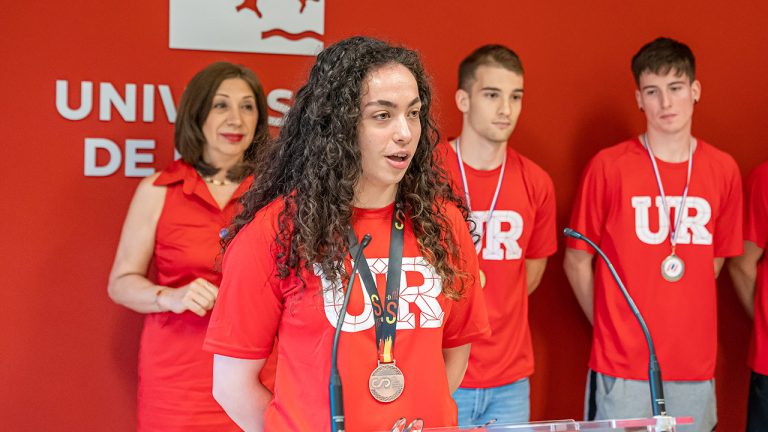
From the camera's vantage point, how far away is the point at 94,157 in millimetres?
3236

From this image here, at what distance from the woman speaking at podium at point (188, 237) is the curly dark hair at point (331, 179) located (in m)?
0.86

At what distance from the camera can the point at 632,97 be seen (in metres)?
3.79

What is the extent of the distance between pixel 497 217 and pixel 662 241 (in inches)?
24.7

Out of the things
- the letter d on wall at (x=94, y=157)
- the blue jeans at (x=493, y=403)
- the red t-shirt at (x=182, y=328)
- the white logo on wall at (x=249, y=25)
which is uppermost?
the white logo on wall at (x=249, y=25)

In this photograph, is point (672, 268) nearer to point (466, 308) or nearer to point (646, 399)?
point (646, 399)

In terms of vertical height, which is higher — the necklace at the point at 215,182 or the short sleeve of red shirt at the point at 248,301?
the necklace at the point at 215,182

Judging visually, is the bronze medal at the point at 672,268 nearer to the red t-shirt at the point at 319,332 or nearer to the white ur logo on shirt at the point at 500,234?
the white ur logo on shirt at the point at 500,234

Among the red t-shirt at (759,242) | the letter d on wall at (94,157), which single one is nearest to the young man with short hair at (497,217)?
the red t-shirt at (759,242)

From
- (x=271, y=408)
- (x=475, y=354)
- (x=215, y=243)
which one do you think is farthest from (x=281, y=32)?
(x=271, y=408)

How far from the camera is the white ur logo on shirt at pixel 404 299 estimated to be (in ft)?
5.72

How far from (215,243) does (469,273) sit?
112 cm

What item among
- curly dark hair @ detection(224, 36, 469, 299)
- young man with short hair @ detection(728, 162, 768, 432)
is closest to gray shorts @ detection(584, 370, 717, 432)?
young man with short hair @ detection(728, 162, 768, 432)

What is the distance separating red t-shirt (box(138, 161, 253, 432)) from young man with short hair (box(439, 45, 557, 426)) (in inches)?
33.7

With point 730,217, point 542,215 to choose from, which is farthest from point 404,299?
point 730,217
